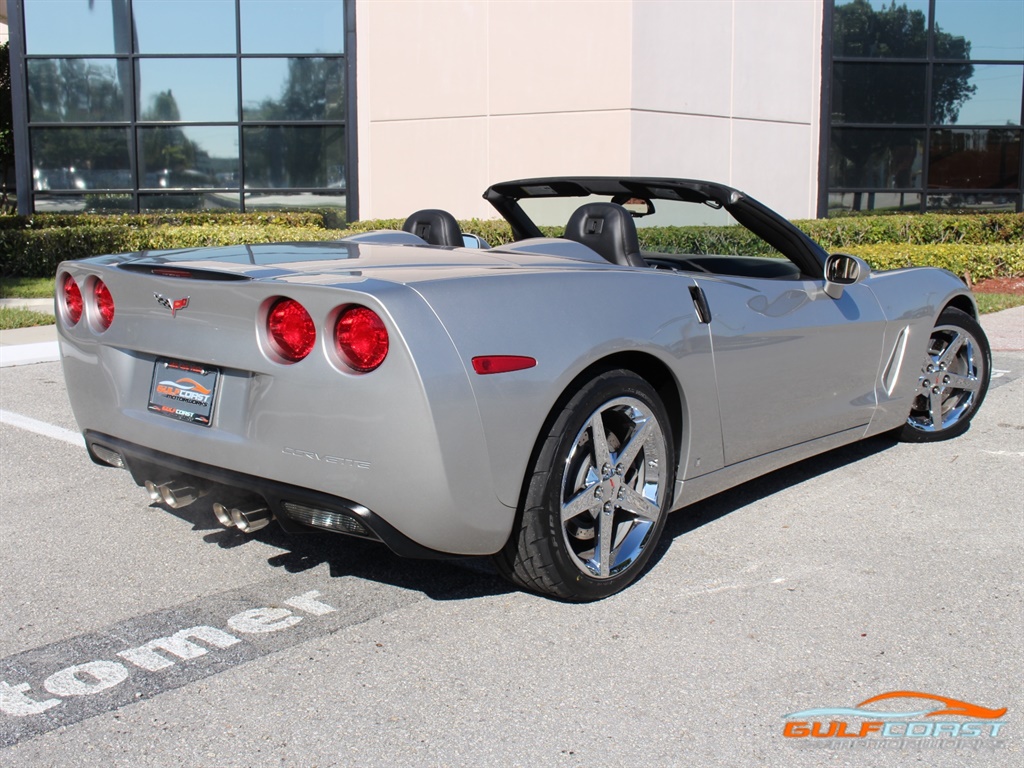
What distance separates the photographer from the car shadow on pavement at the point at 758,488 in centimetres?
461

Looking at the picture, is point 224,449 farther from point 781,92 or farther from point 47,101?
point 47,101

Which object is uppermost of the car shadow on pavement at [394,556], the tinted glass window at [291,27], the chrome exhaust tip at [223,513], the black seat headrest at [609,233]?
the tinted glass window at [291,27]

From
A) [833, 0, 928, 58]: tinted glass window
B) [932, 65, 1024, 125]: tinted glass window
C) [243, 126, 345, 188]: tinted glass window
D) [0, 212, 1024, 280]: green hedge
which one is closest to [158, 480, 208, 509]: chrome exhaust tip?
[0, 212, 1024, 280]: green hedge

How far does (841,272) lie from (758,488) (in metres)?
1.08

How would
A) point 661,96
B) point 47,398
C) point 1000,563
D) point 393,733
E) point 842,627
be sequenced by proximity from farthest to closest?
point 661,96 < point 47,398 < point 1000,563 < point 842,627 < point 393,733

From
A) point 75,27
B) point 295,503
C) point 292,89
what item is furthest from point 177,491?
point 75,27

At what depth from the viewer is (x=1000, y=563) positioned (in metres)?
4.19

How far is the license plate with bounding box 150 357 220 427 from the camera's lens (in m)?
3.54

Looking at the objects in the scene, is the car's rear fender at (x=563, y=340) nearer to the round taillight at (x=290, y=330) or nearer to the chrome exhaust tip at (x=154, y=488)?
the round taillight at (x=290, y=330)

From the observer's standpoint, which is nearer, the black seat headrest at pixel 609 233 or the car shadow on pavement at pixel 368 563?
the car shadow on pavement at pixel 368 563

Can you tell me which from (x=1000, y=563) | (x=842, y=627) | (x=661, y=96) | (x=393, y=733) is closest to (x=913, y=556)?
(x=1000, y=563)

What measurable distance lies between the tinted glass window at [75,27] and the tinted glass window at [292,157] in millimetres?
2622

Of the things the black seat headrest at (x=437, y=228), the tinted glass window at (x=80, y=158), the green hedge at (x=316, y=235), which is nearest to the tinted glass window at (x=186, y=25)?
the tinted glass window at (x=80, y=158)

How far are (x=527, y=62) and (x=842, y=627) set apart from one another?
1338 centimetres
